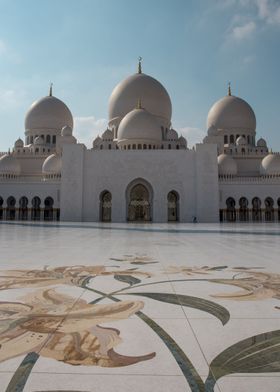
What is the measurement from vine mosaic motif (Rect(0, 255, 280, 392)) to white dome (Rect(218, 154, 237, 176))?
73.6ft

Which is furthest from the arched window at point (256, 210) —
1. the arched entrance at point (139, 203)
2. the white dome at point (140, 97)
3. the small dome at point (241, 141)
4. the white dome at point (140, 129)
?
the white dome at point (140, 97)

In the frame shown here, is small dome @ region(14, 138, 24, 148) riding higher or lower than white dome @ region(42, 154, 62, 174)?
higher

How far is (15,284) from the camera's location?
8.30 feet

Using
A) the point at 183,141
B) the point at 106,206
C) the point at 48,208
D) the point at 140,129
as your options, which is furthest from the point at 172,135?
the point at 48,208

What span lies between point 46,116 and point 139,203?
1316 cm

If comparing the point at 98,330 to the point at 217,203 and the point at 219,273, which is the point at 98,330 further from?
the point at 217,203

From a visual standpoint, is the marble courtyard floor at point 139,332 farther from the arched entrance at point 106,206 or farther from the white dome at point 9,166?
the white dome at point 9,166

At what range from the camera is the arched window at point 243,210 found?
23766 mm

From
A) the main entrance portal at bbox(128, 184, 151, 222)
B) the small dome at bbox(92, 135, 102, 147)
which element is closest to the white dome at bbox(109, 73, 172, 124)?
the small dome at bbox(92, 135, 102, 147)

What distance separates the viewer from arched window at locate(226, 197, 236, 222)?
23884 millimetres

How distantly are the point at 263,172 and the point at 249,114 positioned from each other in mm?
7064

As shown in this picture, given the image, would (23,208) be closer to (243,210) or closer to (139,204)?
(139,204)

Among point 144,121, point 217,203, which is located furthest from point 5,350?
point 144,121

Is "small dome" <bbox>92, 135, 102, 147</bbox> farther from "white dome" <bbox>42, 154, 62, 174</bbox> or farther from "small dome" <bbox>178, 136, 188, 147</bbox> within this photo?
"small dome" <bbox>178, 136, 188, 147</bbox>
